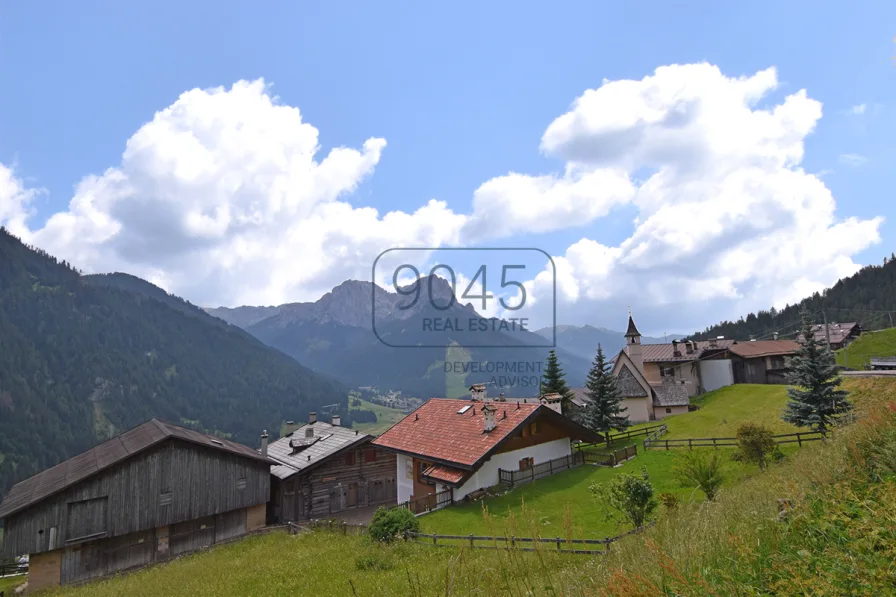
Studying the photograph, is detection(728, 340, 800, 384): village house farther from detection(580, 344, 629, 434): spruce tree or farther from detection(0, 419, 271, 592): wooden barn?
Result: detection(0, 419, 271, 592): wooden barn

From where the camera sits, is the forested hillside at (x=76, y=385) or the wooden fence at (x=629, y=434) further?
the forested hillside at (x=76, y=385)

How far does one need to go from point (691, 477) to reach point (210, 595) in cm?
1743

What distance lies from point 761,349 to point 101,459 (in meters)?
76.3

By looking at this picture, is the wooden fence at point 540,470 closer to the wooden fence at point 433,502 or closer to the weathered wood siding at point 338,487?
the wooden fence at point 433,502

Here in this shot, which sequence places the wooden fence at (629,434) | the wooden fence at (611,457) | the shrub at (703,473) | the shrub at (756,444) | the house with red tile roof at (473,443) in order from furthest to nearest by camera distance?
1. the wooden fence at (629,434)
2. the wooden fence at (611,457)
3. the house with red tile roof at (473,443)
4. the shrub at (756,444)
5. the shrub at (703,473)

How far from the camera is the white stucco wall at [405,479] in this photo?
98.9 feet

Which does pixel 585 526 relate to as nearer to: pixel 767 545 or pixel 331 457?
pixel 767 545

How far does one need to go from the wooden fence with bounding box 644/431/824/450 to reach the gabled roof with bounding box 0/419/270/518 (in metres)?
29.8

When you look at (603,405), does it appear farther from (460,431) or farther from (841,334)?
(841,334)

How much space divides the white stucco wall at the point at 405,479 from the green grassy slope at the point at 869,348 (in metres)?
61.0

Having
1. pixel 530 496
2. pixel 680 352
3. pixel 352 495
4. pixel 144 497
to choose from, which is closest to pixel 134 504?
pixel 144 497

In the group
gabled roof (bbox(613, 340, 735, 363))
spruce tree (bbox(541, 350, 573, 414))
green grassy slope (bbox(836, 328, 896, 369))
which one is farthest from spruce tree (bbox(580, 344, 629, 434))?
green grassy slope (bbox(836, 328, 896, 369))

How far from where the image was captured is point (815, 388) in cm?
2728

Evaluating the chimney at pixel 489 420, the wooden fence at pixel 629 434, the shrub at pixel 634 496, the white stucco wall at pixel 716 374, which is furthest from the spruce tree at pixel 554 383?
the shrub at pixel 634 496
